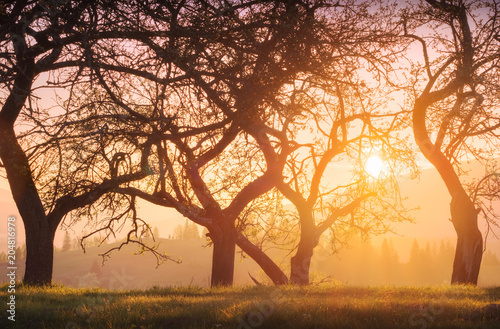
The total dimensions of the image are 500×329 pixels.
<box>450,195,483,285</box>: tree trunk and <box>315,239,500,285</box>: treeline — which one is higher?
<box>450,195,483,285</box>: tree trunk

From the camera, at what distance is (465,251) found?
59.9 ft

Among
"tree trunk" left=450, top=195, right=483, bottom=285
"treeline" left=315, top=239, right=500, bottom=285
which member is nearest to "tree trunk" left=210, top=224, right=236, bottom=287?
"tree trunk" left=450, top=195, right=483, bottom=285

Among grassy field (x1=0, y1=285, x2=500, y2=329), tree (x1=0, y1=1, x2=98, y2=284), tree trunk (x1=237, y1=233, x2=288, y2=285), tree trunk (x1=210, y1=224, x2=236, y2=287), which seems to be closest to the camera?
grassy field (x1=0, y1=285, x2=500, y2=329)

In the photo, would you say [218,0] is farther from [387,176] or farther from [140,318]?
[387,176]

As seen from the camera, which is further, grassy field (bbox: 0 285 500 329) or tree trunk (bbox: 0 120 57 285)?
tree trunk (bbox: 0 120 57 285)

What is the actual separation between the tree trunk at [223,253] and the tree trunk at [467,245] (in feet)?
30.8

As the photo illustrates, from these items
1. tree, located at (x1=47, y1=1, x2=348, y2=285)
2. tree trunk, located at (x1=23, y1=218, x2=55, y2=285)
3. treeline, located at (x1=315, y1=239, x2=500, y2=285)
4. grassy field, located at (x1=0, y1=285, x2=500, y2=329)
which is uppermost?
tree, located at (x1=47, y1=1, x2=348, y2=285)

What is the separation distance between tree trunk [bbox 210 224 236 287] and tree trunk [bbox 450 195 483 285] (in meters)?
9.38

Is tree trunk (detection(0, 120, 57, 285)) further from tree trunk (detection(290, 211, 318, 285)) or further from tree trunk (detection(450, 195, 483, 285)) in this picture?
tree trunk (detection(450, 195, 483, 285))

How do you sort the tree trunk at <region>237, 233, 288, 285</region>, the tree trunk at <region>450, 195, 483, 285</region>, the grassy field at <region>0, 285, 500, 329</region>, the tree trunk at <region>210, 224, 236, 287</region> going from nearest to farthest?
the grassy field at <region>0, 285, 500, 329</region> → the tree trunk at <region>210, 224, 236, 287</region> → the tree trunk at <region>450, 195, 483, 285</region> → the tree trunk at <region>237, 233, 288, 285</region>

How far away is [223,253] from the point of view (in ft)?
56.3

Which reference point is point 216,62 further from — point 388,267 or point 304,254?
point 388,267

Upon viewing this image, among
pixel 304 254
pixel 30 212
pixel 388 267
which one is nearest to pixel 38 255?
pixel 30 212

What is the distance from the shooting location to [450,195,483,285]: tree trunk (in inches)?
715
